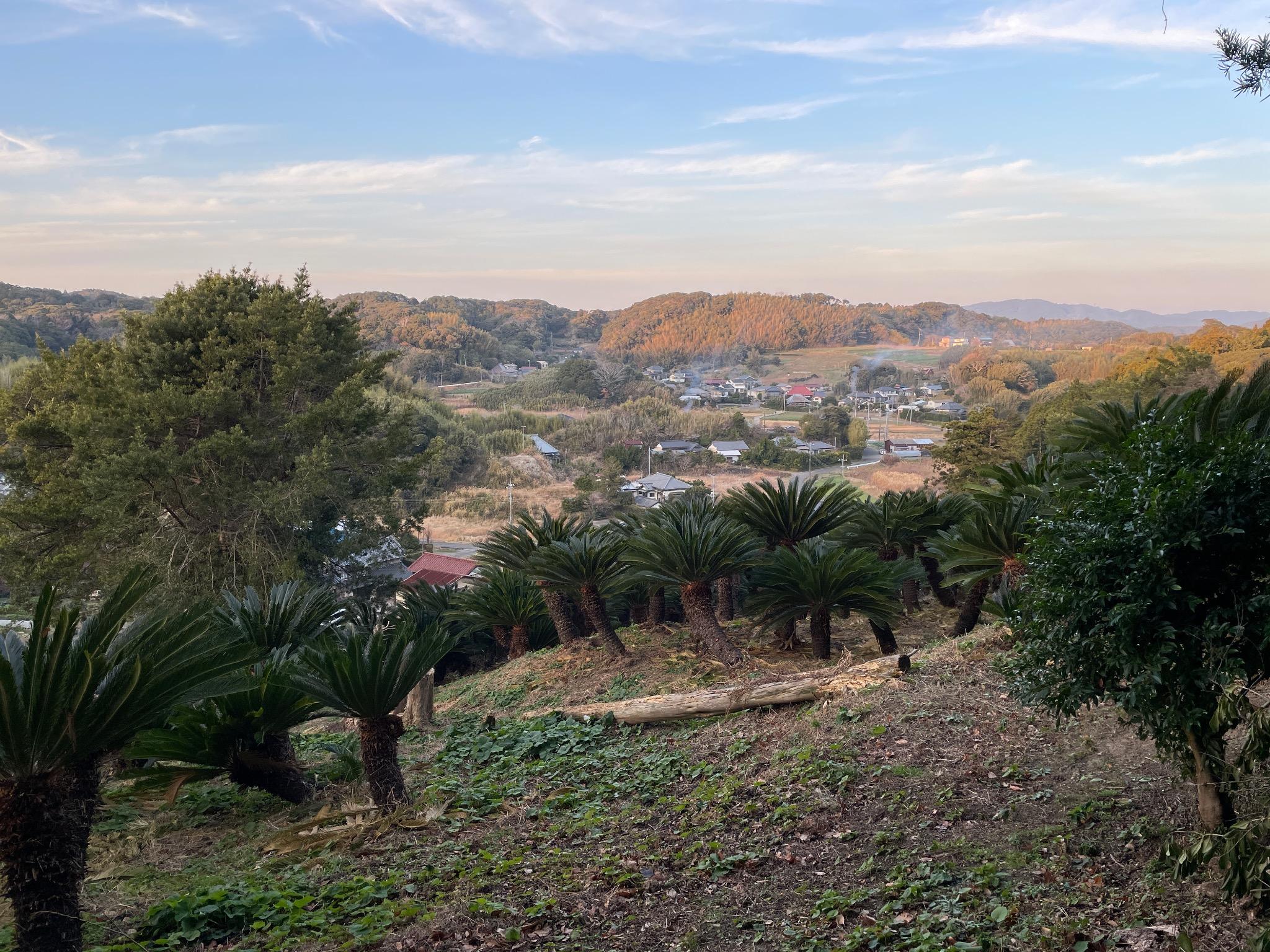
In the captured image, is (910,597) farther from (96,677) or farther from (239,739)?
(96,677)

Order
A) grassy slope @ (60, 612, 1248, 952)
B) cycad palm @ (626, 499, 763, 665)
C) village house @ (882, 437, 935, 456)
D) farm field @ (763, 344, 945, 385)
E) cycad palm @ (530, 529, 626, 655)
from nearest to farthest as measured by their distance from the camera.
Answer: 1. grassy slope @ (60, 612, 1248, 952)
2. cycad palm @ (626, 499, 763, 665)
3. cycad palm @ (530, 529, 626, 655)
4. village house @ (882, 437, 935, 456)
5. farm field @ (763, 344, 945, 385)

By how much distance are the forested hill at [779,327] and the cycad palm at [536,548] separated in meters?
152

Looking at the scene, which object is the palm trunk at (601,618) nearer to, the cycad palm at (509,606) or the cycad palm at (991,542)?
the cycad palm at (509,606)

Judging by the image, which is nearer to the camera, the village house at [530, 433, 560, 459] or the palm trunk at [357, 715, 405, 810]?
the palm trunk at [357, 715, 405, 810]

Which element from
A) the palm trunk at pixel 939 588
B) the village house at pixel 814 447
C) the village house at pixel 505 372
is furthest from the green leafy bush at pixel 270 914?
the village house at pixel 505 372

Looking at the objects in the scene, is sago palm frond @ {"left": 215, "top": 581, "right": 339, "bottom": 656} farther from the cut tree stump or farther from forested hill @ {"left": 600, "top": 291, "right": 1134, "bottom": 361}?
forested hill @ {"left": 600, "top": 291, "right": 1134, "bottom": 361}

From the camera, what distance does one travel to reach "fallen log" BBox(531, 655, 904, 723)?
6613 mm

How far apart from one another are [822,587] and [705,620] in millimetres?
1195

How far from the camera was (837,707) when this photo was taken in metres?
6.29

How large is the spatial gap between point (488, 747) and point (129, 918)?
3085 millimetres

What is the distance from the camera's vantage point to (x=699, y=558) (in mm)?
8391

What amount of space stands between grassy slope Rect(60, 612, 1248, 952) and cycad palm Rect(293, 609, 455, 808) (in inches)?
13.6

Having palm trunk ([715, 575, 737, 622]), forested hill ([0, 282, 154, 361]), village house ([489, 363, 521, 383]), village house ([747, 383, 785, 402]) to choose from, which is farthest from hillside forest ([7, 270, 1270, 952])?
village house ([489, 363, 521, 383])

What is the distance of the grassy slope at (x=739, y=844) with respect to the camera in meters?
3.53
